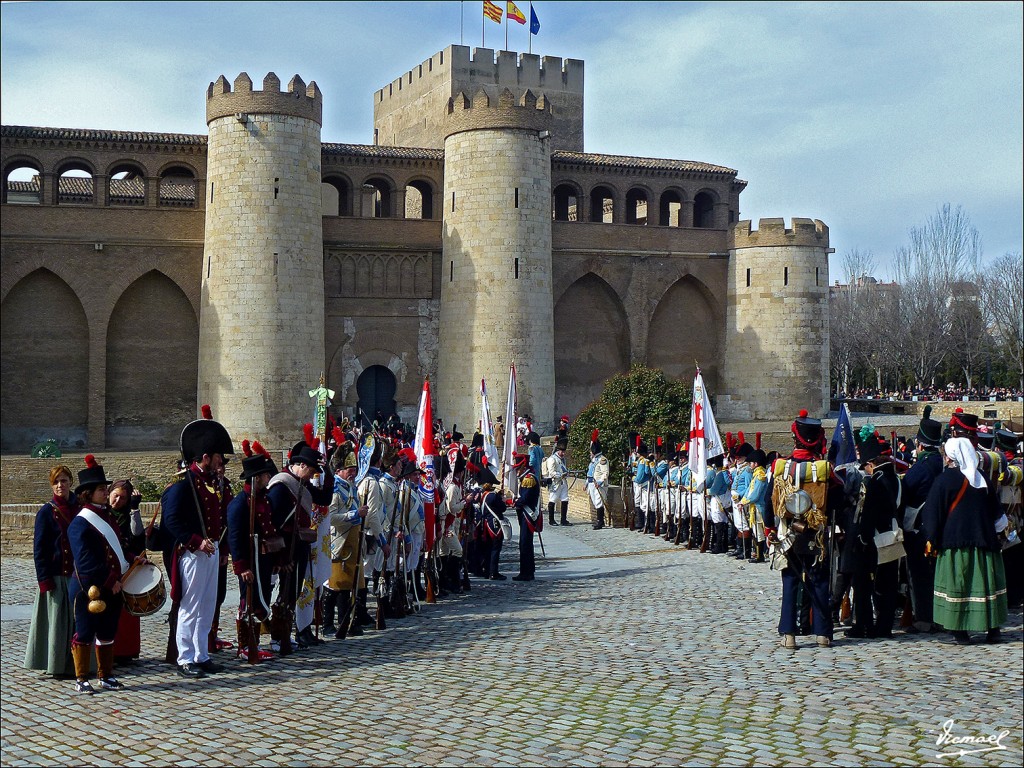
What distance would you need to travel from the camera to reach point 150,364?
108 feet

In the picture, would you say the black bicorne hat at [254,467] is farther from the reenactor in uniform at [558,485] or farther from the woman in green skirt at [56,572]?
the reenactor in uniform at [558,485]

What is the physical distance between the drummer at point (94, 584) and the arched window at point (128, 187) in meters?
26.7

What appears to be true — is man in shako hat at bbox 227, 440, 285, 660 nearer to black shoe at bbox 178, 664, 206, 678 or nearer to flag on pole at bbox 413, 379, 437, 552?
black shoe at bbox 178, 664, 206, 678

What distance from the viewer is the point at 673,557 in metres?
15.5

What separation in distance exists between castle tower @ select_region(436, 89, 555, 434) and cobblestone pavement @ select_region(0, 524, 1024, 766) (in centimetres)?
2255

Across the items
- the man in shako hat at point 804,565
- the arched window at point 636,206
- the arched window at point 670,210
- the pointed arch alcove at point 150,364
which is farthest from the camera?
the arched window at point 670,210

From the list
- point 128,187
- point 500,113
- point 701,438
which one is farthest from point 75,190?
point 701,438

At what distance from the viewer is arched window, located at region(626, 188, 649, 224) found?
38.5m

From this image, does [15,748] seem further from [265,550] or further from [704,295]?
[704,295]

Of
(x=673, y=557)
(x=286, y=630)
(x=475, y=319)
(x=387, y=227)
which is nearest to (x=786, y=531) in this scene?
(x=286, y=630)

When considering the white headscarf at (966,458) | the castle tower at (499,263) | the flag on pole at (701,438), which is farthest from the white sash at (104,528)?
the castle tower at (499,263)

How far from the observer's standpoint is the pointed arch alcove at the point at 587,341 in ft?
120

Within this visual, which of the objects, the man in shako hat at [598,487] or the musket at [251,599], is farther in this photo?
the man in shako hat at [598,487]

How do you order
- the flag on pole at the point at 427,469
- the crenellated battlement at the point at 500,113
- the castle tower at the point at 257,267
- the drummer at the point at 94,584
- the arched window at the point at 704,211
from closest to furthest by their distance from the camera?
1. the drummer at the point at 94,584
2. the flag on pole at the point at 427,469
3. the castle tower at the point at 257,267
4. the crenellated battlement at the point at 500,113
5. the arched window at the point at 704,211
